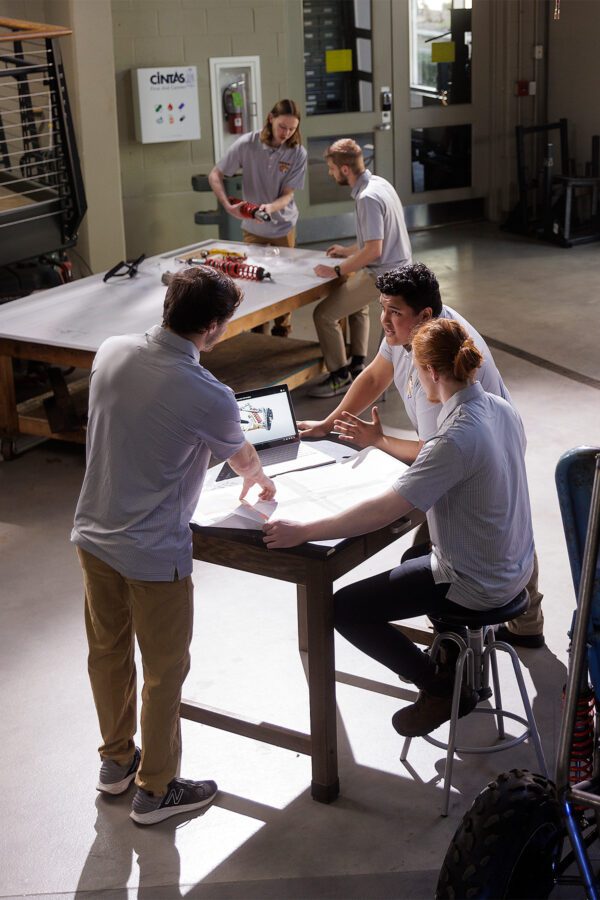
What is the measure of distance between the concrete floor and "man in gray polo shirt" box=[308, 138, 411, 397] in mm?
1474

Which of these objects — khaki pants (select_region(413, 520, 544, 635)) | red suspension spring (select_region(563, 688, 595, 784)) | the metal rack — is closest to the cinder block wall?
the metal rack

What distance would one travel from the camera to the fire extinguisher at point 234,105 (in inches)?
369

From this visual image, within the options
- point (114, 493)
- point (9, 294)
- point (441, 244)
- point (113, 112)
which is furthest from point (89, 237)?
point (114, 493)

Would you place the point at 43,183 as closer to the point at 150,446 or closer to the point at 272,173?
the point at 272,173

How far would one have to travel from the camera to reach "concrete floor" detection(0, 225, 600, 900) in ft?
9.71

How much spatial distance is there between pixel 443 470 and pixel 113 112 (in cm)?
623

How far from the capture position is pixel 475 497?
9.80 feet

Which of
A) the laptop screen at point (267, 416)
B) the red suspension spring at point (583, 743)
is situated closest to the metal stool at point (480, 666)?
the red suspension spring at point (583, 743)

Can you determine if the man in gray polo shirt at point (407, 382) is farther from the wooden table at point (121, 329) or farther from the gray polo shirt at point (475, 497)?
the wooden table at point (121, 329)

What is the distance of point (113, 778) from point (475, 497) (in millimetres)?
1340

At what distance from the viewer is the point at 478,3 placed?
10.6 metres

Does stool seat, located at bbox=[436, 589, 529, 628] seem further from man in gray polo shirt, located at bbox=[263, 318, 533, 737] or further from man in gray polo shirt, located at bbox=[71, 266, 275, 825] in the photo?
man in gray polo shirt, located at bbox=[71, 266, 275, 825]

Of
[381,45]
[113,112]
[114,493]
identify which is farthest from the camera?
[381,45]

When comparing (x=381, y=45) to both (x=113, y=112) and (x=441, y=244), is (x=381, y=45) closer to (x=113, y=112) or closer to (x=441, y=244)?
(x=441, y=244)
